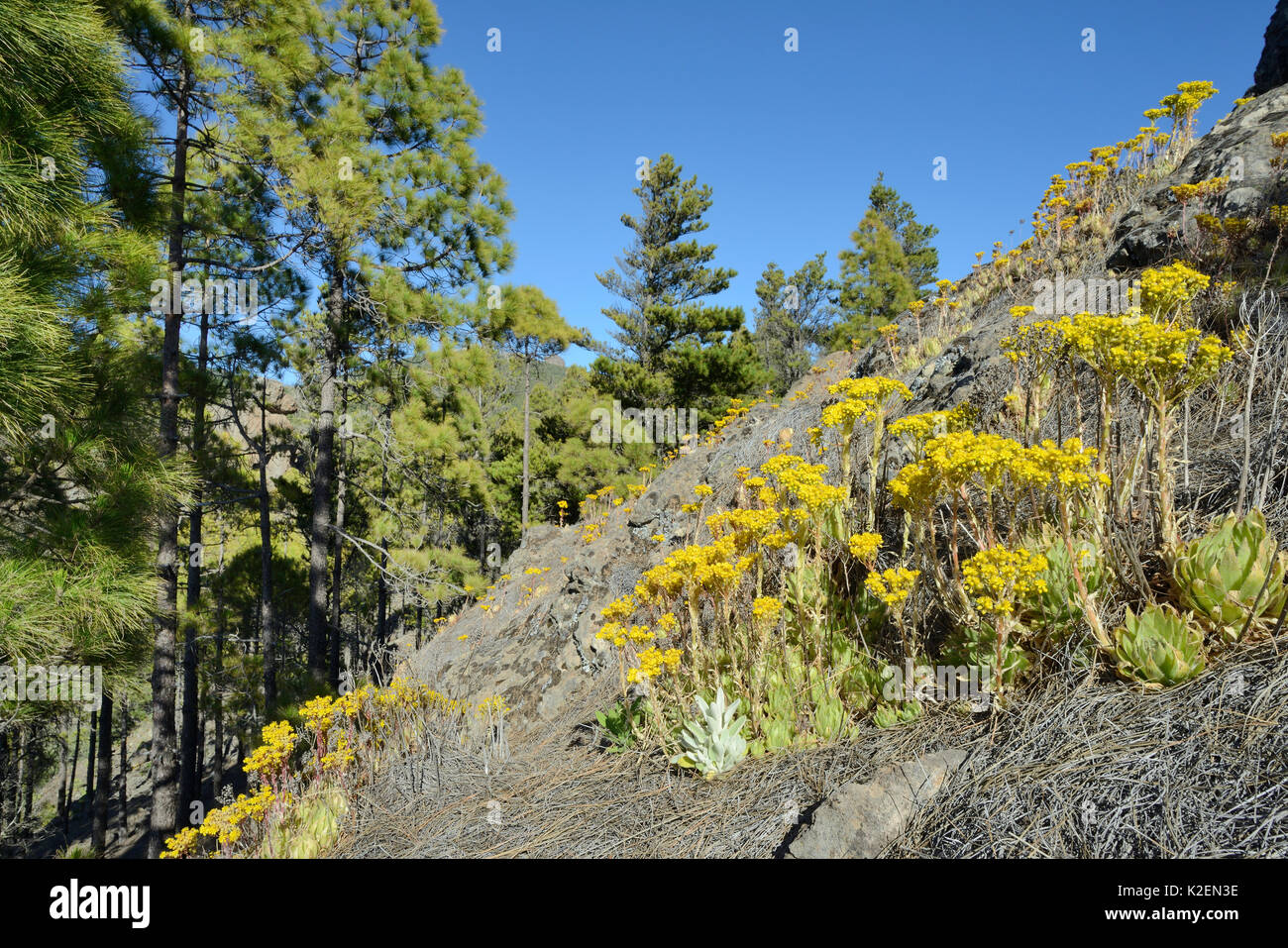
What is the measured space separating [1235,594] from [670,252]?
19.3 metres

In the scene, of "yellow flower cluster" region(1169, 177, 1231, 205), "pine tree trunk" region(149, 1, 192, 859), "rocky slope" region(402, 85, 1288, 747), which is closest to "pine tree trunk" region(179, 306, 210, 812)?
"pine tree trunk" region(149, 1, 192, 859)

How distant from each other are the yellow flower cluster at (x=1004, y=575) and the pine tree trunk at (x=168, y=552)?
6.43 meters

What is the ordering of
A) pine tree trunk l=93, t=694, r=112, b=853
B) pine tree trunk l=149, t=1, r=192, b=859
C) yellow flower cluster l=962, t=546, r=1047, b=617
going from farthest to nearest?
pine tree trunk l=93, t=694, r=112, b=853, pine tree trunk l=149, t=1, r=192, b=859, yellow flower cluster l=962, t=546, r=1047, b=617

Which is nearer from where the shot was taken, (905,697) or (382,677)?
(905,697)

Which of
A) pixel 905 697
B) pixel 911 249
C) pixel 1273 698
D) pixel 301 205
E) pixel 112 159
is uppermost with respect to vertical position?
pixel 911 249

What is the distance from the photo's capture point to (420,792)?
369 centimetres

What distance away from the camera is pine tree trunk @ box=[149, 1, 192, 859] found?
241 inches

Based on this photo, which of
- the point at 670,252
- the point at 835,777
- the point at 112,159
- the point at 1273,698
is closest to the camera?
the point at 1273,698

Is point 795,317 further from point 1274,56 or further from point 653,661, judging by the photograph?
point 653,661

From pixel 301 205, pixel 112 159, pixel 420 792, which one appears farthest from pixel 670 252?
pixel 420 792

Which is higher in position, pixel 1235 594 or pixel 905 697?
pixel 1235 594

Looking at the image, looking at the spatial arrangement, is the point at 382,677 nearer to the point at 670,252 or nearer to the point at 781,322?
the point at 670,252

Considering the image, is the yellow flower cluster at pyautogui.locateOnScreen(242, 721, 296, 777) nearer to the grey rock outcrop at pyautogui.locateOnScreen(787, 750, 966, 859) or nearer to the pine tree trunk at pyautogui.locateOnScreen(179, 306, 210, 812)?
the pine tree trunk at pyautogui.locateOnScreen(179, 306, 210, 812)

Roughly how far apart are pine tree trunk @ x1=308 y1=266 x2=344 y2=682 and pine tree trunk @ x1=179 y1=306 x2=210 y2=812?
1.41m
